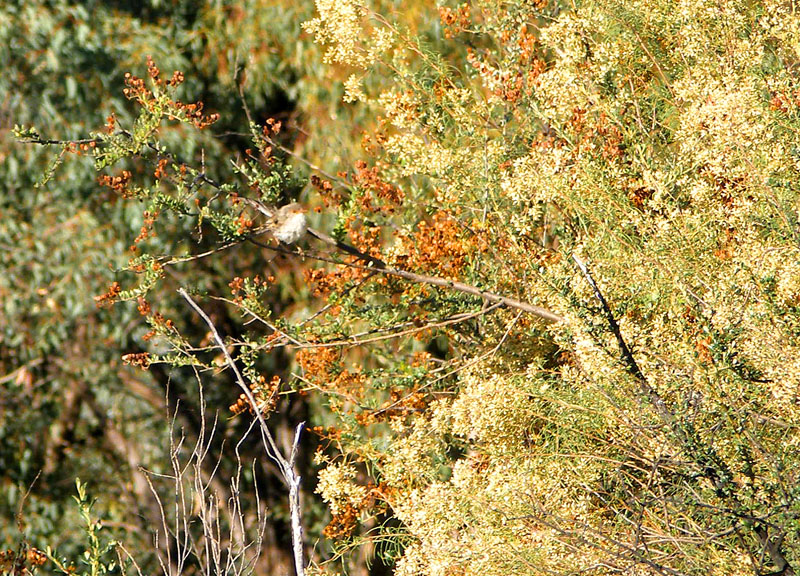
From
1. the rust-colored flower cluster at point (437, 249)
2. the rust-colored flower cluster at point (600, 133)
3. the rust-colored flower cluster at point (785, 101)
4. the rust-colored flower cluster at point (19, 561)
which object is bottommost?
the rust-colored flower cluster at point (19, 561)

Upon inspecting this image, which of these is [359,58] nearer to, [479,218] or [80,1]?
[479,218]

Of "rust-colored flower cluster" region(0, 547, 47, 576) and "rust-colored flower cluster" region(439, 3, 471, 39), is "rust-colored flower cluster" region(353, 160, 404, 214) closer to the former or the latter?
"rust-colored flower cluster" region(439, 3, 471, 39)

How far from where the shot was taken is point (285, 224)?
296 centimetres

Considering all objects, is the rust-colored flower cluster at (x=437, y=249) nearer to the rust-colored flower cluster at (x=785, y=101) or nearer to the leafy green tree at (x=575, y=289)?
the leafy green tree at (x=575, y=289)

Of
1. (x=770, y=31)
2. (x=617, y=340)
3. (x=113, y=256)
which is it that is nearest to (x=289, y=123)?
(x=113, y=256)

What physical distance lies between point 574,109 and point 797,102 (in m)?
0.60

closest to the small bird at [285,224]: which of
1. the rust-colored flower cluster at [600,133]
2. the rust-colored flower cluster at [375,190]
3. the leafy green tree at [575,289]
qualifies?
the leafy green tree at [575,289]

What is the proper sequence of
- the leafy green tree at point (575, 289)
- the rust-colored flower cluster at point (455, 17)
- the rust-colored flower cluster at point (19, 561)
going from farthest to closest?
the rust-colored flower cluster at point (455, 17)
the rust-colored flower cluster at point (19, 561)
the leafy green tree at point (575, 289)

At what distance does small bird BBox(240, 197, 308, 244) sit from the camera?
2.92m

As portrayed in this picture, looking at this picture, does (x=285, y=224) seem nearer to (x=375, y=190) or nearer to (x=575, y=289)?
(x=375, y=190)

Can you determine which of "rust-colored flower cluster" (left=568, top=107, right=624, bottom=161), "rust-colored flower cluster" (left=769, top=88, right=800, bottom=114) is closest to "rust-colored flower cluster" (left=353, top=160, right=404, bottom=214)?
"rust-colored flower cluster" (left=568, top=107, right=624, bottom=161)

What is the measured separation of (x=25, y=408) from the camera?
465cm

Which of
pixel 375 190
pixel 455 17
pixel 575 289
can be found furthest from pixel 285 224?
pixel 575 289

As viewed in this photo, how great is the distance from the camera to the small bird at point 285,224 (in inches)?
115
